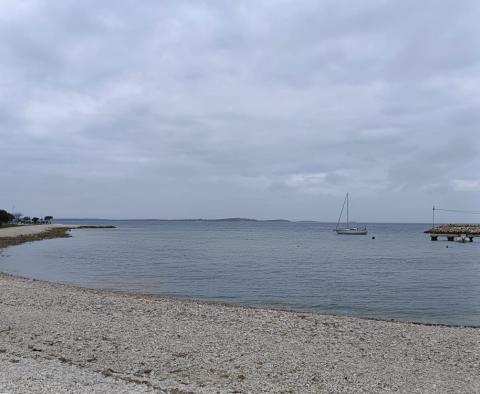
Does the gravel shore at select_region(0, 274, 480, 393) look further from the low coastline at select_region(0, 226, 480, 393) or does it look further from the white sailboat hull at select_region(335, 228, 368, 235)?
the white sailboat hull at select_region(335, 228, 368, 235)

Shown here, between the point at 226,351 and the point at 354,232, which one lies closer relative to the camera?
the point at 226,351

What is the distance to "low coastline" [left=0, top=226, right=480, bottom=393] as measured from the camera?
889cm

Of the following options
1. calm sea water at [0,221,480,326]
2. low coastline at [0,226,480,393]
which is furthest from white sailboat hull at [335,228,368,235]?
low coastline at [0,226,480,393]

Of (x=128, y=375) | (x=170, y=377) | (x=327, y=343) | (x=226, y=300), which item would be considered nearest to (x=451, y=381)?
(x=327, y=343)

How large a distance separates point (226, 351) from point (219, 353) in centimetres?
25

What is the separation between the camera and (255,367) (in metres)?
9.98

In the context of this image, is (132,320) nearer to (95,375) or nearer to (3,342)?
(3,342)

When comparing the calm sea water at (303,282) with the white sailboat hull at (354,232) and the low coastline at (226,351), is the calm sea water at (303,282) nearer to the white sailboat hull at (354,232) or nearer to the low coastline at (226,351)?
the low coastline at (226,351)

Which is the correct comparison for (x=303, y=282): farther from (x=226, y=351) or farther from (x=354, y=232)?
(x=354, y=232)

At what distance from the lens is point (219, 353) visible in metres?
11.0

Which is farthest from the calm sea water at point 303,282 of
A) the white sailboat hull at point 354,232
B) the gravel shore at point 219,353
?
the white sailboat hull at point 354,232

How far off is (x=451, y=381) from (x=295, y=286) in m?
18.7

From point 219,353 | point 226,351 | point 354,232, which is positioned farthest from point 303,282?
point 354,232

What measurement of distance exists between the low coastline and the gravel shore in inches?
0.9
